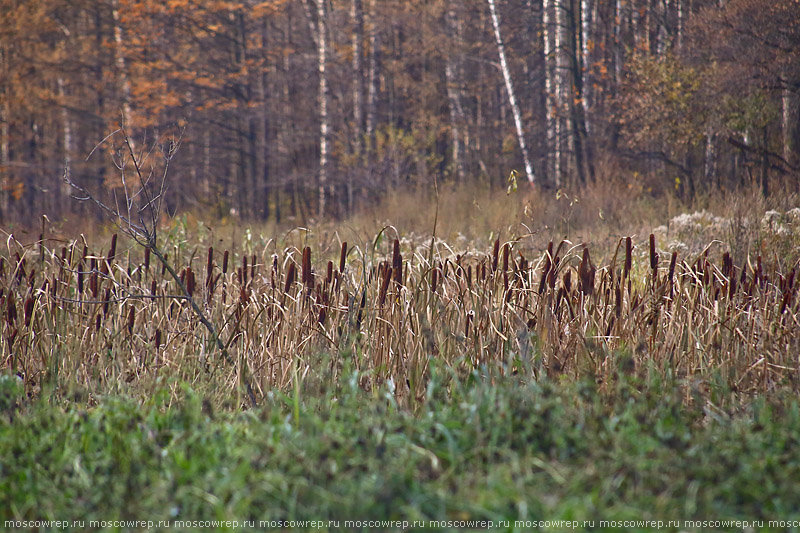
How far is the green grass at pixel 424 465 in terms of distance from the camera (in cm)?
157

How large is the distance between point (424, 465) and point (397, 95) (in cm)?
1917

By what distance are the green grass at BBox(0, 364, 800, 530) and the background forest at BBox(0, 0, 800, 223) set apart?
8.95m

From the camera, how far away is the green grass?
157 centimetres

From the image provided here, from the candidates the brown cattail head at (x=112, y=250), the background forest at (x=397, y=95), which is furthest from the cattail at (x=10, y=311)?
the background forest at (x=397, y=95)

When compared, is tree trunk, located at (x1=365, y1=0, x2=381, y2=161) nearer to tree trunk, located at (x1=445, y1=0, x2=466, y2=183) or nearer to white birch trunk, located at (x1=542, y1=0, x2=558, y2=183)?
tree trunk, located at (x1=445, y1=0, x2=466, y2=183)

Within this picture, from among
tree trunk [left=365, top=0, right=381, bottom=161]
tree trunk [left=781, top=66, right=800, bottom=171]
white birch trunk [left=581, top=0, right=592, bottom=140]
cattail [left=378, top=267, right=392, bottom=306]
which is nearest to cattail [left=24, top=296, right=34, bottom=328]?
cattail [left=378, top=267, right=392, bottom=306]

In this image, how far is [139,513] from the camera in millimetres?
1646

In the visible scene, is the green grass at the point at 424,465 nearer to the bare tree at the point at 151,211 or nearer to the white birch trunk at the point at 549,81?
the bare tree at the point at 151,211

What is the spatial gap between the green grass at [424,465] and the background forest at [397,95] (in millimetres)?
8953

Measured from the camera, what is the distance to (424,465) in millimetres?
1803

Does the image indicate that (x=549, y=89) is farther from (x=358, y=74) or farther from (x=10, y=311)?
(x=10, y=311)

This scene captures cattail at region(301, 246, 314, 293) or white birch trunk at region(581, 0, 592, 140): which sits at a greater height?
white birch trunk at region(581, 0, 592, 140)

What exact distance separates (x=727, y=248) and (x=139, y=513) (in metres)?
5.64

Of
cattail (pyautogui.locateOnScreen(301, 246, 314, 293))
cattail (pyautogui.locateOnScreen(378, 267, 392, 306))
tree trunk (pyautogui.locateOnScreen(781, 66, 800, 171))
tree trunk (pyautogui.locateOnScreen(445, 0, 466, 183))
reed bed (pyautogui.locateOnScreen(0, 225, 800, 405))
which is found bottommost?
reed bed (pyautogui.locateOnScreen(0, 225, 800, 405))
